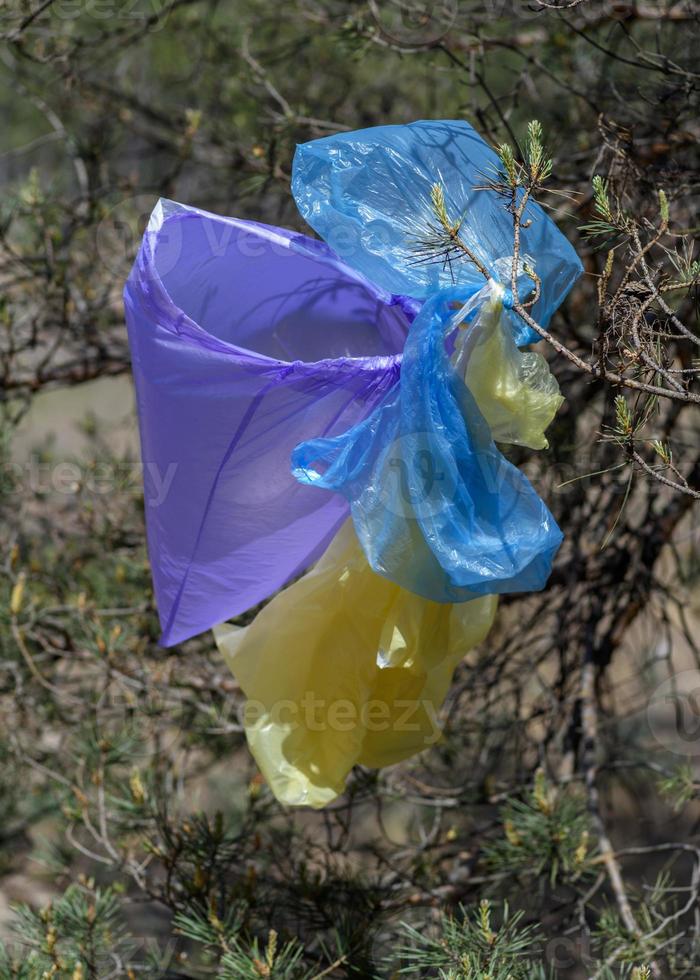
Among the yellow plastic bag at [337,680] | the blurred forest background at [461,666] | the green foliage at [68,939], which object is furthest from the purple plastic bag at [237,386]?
the green foliage at [68,939]

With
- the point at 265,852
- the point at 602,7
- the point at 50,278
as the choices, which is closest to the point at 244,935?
the point at 265,852

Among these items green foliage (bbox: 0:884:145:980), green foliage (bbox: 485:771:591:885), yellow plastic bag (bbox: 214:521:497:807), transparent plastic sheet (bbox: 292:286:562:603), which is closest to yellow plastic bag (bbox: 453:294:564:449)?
transparent plastic sheet (bbox: 292:286:562:603)

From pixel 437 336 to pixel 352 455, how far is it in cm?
15

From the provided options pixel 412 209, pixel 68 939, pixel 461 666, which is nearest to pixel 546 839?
pixel 461 666

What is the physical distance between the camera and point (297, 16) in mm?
2379

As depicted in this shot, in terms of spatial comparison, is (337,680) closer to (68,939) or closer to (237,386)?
(237,386)

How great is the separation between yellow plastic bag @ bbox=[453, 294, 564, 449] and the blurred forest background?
0.06 m

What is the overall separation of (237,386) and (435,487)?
0.26 metres

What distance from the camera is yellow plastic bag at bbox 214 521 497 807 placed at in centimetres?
125

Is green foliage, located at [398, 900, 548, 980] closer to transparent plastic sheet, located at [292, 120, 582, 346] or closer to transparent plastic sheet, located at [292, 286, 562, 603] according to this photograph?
transparent plastic sheet, located at [292, 286, 562, 603]

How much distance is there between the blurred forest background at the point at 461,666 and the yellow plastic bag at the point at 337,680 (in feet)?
0.66

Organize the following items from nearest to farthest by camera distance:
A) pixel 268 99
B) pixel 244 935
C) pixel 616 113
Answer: pixel 244 935, pixel 616 113, pixel 268 99

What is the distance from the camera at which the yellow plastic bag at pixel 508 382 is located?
1.07 meters

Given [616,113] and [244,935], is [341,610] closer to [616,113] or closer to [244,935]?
[244,935]
